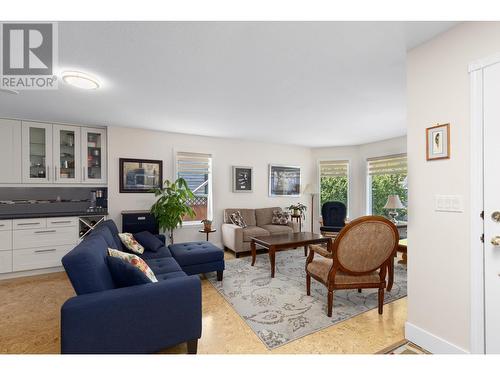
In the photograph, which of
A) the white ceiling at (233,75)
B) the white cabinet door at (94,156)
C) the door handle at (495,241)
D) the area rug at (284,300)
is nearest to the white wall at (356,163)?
the white ceiling at (233,75)

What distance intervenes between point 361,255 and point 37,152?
489 cm

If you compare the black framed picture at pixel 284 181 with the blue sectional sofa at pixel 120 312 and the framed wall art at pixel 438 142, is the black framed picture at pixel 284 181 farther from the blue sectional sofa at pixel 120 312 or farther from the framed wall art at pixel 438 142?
the blue sectional sofa at pixel 120 312

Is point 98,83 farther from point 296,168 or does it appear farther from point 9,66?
point 296,168

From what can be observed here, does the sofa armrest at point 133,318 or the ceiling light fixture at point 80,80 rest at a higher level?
the ceiling light fixture at point 80,80

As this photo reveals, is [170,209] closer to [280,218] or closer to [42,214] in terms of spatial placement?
[42,214]

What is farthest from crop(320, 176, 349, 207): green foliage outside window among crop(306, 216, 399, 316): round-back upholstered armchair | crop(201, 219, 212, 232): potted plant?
crop(306, 216, 399, 316): round-back upholstered armchair

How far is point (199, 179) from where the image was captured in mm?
4809

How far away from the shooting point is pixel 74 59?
1952 mm

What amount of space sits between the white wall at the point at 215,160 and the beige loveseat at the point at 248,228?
0.80 ft

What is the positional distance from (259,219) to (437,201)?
3701mm

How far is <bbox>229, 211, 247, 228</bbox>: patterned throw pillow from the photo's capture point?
4723 millimetres

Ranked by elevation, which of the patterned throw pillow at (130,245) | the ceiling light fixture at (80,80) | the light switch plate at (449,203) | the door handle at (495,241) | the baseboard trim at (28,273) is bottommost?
the baseboard trim at (28,273)

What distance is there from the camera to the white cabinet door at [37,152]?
3555 mm
